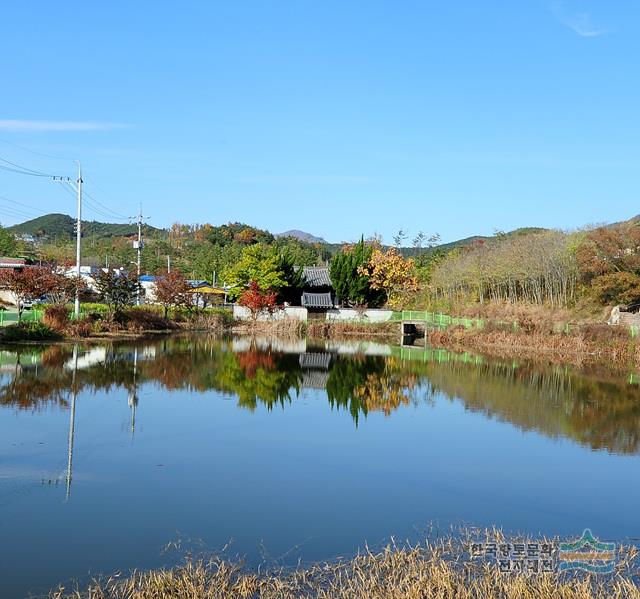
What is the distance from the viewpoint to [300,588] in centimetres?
579

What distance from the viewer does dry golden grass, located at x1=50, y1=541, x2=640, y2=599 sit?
550 centimetres

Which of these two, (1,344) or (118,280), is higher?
(118,280)

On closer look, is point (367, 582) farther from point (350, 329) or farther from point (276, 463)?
point (350, 329)

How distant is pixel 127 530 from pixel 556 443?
7786mm

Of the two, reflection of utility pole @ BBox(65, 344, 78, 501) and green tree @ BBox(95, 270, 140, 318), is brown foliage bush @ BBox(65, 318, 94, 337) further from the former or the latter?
reflection of utility pole @ BBox(65, 344, 78, 501)

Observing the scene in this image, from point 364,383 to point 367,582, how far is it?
44.0 feet

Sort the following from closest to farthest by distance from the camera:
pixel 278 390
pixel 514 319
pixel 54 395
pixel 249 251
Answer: pixel 54 395, pixel 278 390, pixel 514 319, pixel 249 251

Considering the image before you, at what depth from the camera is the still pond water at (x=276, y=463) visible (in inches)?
273

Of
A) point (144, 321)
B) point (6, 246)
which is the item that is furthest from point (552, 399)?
point (6, 246)

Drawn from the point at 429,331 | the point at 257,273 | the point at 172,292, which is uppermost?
the point at 257,273

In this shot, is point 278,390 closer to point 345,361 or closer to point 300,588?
point 345,361

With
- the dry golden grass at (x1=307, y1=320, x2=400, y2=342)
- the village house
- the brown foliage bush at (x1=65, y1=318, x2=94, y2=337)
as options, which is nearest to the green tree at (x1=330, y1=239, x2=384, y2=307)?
the village house

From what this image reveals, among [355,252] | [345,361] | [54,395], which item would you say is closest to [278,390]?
[54,395]

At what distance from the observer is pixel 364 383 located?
62.6 ft
